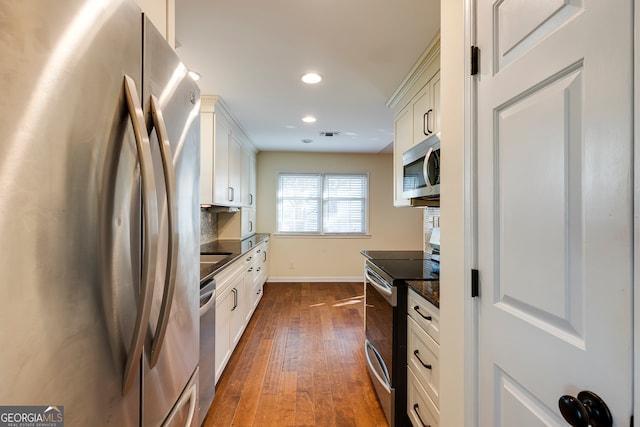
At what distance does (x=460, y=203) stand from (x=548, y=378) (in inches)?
22.6

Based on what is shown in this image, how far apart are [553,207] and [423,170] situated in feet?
4.17

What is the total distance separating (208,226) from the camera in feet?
12.3

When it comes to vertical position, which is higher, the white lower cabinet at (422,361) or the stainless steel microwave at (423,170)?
the stainless steel microwave at (423,170)

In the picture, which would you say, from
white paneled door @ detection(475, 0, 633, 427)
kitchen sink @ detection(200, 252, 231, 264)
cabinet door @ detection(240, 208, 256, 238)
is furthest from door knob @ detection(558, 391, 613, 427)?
cabinet door @ detection(240, 208, 256, 238)

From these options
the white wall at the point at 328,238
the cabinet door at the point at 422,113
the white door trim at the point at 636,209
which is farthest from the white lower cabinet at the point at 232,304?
the white wall at the point at 328,238

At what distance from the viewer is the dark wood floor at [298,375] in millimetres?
1931

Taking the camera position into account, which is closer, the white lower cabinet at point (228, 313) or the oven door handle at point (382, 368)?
the oven door handle at point (382, 368)

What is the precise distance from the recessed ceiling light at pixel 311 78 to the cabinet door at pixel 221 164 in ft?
3.57

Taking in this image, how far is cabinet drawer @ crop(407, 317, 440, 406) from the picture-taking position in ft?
4.46

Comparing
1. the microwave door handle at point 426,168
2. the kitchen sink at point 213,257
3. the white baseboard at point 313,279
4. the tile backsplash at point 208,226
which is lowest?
the white baseboard at point 313,279

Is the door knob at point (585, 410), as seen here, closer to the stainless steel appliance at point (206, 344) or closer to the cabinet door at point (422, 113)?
the stainless steel appliance at point (206, 344)

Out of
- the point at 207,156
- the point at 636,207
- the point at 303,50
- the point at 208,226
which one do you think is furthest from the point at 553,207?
the point at 208,226

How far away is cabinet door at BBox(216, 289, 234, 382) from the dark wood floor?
184 mm

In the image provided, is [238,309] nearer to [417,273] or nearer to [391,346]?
[391,346]
